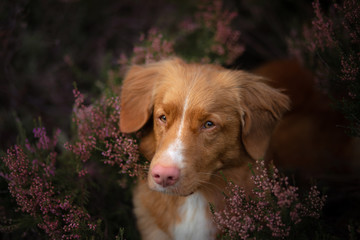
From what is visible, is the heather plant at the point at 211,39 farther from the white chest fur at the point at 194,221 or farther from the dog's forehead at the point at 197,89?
the white chest fur at the point at 194,221

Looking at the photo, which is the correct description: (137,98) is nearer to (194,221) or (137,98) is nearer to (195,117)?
(195,117)

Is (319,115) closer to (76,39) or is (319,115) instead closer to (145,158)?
(145,158)

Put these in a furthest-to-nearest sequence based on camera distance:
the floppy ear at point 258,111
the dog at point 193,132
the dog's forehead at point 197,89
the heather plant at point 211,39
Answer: the heather plant at point 211,39 < the floppy ear at point 258,111 < the dog's forehead at point 197,89 < the dog at point 193,132

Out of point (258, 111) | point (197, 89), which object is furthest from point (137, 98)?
point (258, 111)

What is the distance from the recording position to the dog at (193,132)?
2.25 metres

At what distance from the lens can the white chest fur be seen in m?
2.59

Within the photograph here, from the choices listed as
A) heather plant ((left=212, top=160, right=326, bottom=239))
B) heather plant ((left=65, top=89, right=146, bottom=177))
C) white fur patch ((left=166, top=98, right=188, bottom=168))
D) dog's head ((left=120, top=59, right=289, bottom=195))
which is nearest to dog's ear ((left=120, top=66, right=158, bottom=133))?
dog's head ((left=120, top=59, right=289, bottom=195))

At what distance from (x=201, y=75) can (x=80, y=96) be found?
1.09 metres

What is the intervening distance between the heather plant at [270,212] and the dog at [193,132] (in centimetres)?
29

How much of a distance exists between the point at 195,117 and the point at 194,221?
3.06 ft

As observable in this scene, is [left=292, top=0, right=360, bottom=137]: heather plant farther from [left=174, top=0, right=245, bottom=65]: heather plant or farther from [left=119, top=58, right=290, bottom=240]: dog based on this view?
[left=174, top=0, right=245, bottom=65]: heather plant

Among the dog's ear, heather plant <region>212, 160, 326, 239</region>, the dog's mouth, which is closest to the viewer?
heather plant <region>212, 160, 326, 239</region>

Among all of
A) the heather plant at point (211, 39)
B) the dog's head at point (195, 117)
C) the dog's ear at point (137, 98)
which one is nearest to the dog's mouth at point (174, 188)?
the dog's head at point (195, 117)

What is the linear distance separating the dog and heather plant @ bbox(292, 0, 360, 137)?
1.58 feet
